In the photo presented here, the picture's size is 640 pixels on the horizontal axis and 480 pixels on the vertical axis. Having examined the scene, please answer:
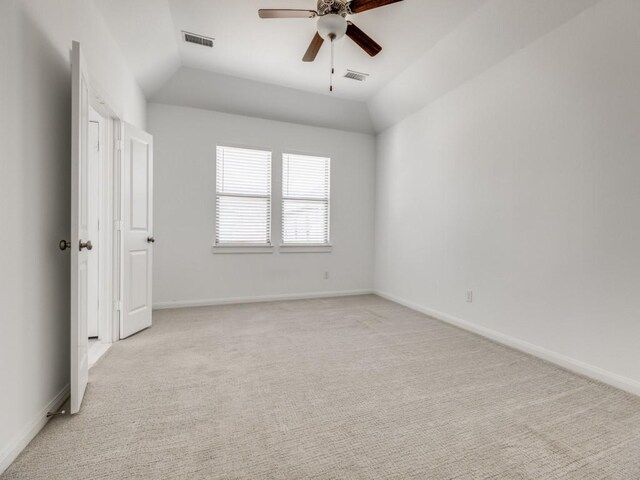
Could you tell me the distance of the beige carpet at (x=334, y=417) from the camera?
145cm

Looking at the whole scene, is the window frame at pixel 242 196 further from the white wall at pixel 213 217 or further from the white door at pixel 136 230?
the white door at pixel 136 230

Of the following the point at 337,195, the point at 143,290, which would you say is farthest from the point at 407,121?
the point at 143,290

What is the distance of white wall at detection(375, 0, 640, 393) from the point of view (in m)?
2.23

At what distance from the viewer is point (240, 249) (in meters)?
4.73

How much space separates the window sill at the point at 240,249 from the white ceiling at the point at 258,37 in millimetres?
2251

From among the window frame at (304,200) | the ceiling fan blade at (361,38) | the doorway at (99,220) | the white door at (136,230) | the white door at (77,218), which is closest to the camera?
the white door at (77,218)

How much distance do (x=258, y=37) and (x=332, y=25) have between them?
1243 millimetres

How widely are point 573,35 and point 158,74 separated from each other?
13.9ft

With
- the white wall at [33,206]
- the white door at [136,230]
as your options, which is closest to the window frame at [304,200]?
the white door at [136,230]

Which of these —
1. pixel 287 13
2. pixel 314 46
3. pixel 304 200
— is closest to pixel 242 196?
pixel 304 200

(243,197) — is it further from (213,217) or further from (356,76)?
(356,76)

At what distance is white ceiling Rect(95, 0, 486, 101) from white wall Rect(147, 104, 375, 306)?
71 cm

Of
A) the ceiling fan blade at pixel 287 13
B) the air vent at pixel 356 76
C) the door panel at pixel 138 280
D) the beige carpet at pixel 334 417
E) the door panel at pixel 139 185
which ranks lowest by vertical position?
the beige carpet at pixel 334 417

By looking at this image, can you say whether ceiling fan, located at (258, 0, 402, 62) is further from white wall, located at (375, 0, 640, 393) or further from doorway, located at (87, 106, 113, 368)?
doorway, located at (87, 106, 113, 368)
